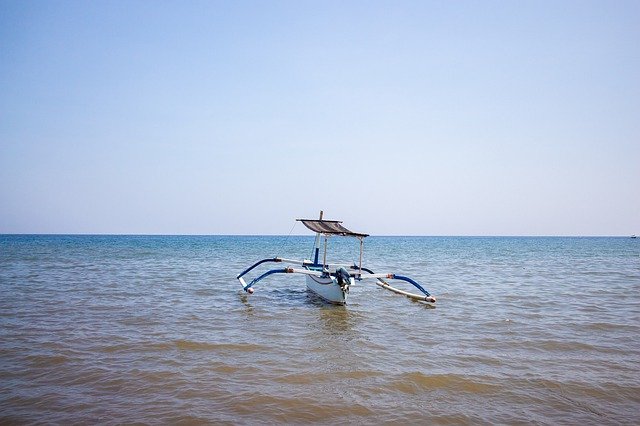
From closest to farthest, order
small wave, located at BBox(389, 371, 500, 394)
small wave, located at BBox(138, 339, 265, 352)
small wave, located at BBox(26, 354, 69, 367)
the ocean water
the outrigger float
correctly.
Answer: the ocean water, small wave, located at BBox(389, 371, 500, 394), small wave, located at BBox(26, 354, 69, 367), small wave, located at BBox(138, 339, 265, 352), the outrigger float

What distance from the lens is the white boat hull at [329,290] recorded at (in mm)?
14766

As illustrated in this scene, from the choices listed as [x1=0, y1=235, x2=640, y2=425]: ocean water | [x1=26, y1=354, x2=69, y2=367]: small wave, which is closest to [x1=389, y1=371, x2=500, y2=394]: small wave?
[x1=0, y1=235, x2=640, y2=425]: ocean water

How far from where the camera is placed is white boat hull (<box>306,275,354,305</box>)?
14.8 m

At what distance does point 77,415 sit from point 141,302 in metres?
9.55

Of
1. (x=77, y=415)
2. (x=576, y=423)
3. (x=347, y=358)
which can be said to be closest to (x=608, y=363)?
(x=576, y=423)

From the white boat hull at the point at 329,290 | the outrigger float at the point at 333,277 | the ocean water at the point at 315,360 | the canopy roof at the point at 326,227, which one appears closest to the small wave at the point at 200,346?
the ocean water at the point at 315,360

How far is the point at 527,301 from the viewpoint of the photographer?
51.9 ft

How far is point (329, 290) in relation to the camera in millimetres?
15414

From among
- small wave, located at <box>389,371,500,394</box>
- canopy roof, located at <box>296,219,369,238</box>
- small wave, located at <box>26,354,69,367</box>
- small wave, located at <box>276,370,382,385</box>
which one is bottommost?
small wave, located at <box>26,354,69,367</box>

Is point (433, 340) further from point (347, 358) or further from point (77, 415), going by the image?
point (77, 415)

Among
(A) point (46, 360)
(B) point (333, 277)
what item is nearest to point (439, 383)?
(A) point (46, 360)

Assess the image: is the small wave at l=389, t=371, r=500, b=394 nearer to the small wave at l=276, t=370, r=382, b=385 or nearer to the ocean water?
the ocean water

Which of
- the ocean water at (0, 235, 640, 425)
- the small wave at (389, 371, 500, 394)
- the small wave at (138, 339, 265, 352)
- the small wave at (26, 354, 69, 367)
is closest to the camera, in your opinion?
the ocean water at (0, 235, 640, 425)

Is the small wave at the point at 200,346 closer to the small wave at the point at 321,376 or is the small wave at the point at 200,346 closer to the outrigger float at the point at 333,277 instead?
the small wave at the point at 321,376
